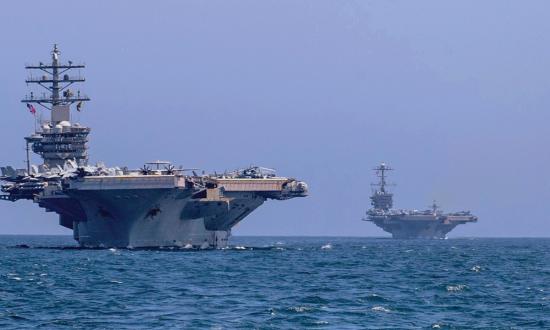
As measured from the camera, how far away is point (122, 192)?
89312 mm

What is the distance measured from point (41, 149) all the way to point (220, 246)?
56.1 feet

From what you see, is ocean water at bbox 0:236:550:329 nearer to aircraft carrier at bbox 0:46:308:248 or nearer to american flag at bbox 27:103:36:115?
aircraft carrier at bbox 0:46:308:248

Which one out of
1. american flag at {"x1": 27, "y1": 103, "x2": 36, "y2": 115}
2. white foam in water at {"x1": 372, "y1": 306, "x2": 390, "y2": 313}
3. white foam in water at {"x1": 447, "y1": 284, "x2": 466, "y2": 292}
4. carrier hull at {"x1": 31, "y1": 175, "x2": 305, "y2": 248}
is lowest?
white foam in water at {"x1": 372, "y1": 306, "x2": 390, "y2": 313}

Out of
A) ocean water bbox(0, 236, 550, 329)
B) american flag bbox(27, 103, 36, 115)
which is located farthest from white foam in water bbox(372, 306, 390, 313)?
american flag bbox(27, 103, 36, 115)

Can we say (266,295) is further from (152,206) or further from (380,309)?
(152,206)

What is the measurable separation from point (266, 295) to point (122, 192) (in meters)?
39.4

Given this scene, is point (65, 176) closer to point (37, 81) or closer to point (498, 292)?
point (37, 81)

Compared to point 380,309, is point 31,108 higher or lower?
higher

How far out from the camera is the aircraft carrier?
295 feet

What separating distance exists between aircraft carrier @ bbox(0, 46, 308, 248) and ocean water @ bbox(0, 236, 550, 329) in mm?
10328

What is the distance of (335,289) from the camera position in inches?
2169

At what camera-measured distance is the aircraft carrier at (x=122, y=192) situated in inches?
3546

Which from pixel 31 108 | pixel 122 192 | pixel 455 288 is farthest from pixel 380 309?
pixel 31 108

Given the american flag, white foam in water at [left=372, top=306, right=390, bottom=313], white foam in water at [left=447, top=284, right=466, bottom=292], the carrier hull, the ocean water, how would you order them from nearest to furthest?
1. the ocean water
2. white foam in water at [left=372, top=306, right=390, bottom=313]
3. white foam in water at [left=447, top=284, right=466, bottom=292]
4. the carrier hull
5. the american flag
